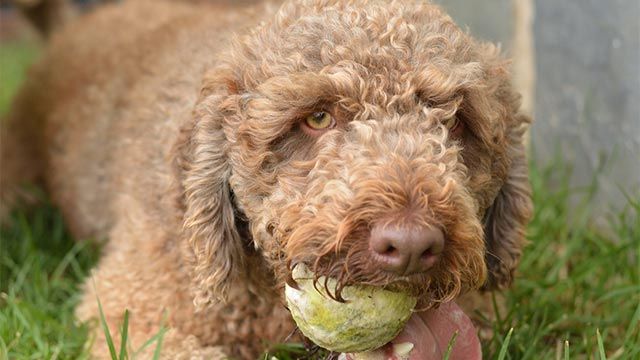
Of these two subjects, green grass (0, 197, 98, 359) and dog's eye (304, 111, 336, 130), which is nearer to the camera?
dog's eye (304, 111, 336, 130)

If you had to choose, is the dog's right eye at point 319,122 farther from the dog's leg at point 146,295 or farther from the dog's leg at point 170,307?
the dog's leg at point 146,295

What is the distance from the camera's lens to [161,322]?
12.2 feet

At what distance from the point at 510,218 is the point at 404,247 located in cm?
103

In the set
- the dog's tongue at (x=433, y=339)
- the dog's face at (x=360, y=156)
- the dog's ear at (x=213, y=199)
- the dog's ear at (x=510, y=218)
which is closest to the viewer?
the dog's face at (x=360, y=156)

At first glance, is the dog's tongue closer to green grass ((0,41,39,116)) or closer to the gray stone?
the gray stone

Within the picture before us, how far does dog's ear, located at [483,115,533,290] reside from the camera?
11.8 feet

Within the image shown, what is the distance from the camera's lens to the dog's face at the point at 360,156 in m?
2.79

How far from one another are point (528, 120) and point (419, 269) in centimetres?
110

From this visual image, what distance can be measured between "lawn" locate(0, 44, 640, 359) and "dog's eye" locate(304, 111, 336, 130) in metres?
0.87

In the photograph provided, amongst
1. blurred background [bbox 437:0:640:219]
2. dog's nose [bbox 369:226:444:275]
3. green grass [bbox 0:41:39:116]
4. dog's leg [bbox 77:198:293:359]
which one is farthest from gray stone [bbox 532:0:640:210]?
green grass [bbox 0:41:39:116]

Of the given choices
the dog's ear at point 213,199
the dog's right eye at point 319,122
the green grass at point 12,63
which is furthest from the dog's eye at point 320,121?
the green grass at point 12,63

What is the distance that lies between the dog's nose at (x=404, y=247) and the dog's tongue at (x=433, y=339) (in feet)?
1.16

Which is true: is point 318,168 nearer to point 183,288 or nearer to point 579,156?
point 183,288

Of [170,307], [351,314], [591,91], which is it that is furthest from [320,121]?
[591,91]
